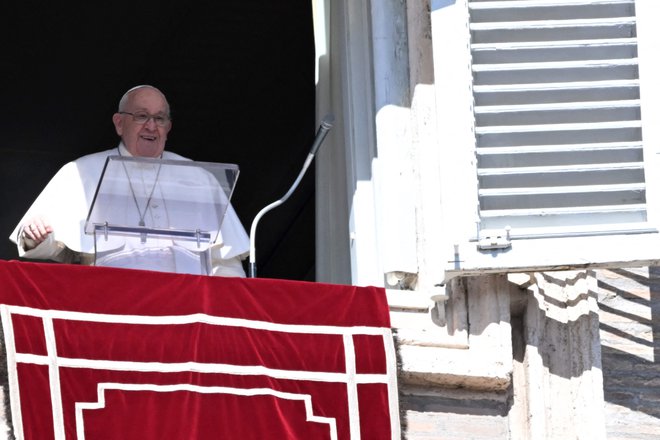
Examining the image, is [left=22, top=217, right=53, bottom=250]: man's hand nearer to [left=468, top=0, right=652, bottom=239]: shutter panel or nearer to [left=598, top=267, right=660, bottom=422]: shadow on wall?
[left=468, top=0, right=652, bottom=239]: shutter panel

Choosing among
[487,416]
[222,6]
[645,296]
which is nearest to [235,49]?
[222,6]

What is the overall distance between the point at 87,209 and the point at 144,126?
1.70 feet

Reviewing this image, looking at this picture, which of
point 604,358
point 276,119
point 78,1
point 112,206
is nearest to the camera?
point 112,206

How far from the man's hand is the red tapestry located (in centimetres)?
60

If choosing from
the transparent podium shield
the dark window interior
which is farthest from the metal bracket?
the dark window interior

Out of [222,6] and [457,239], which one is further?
[222,6]

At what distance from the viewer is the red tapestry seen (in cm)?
759

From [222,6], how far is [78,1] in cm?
75

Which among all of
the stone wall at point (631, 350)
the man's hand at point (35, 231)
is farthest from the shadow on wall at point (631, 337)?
the man's hand at point (35, 231)

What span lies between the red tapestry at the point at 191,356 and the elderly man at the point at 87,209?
448mm

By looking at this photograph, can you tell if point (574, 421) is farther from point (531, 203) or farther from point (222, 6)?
point (222, 6)

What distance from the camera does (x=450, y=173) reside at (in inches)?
324

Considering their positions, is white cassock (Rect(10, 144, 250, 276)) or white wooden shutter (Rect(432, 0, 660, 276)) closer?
white cassock (Rect(10, 144, 250, 276))

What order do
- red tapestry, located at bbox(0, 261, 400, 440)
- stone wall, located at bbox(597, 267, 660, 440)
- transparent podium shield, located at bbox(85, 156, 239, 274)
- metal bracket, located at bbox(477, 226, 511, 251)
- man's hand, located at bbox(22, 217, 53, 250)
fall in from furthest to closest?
stone wall, located at bbox(597, 267, 660, 440)
man's hand, located at bbox(22, 217, 53, 250)
metal bracket, located at bbox(477, 226, 511, 251)
transparent podium shield, located at bbox(85, 156, 239, 274)
red tapestry, located at bbox(0, 261, 400, 440)
